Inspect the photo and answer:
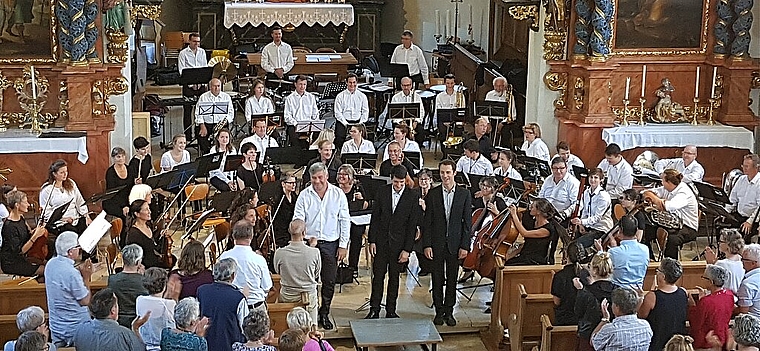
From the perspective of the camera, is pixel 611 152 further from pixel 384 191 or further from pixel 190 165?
pixel 190 165

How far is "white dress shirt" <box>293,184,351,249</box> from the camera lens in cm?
1026

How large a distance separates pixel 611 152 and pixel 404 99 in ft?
16.2

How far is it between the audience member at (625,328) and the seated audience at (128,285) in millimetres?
3464

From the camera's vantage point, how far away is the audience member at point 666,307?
789 centimetres

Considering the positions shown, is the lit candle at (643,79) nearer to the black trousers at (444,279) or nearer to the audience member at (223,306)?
the black trousers at (444,279)

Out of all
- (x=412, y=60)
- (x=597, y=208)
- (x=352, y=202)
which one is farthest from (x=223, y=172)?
(x=412, y=60)

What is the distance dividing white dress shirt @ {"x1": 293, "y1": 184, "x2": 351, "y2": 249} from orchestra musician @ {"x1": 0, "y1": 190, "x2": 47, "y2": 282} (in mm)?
2690

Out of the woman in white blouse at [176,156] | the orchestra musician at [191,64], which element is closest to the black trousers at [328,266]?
the woman in white blouse at [176,156]

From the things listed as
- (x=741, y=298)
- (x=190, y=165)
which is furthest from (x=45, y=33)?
(x=741, y=298)

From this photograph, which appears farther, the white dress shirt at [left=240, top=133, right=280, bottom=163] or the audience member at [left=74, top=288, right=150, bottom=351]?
the white dress shirt at [left=240, top=133, right=280, bottom=163]

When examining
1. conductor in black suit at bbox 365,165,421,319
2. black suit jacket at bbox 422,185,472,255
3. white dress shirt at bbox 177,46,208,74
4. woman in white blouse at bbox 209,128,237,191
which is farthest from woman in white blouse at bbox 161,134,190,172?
white dress shirt at bbox 177,46,208,74

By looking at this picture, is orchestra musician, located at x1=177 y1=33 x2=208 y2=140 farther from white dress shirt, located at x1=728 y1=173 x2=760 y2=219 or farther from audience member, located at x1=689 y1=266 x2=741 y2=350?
audience member, located at x1=689 y1=266 x2=741 y2=350

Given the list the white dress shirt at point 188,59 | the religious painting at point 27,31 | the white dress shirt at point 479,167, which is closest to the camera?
the white dress shirt at point 479,167

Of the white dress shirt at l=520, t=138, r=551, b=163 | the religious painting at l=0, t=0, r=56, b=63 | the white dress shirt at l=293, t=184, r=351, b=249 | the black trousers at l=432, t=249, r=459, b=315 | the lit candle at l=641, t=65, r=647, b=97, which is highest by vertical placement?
the religious painting at l=0, t=0, r=56, b=63
